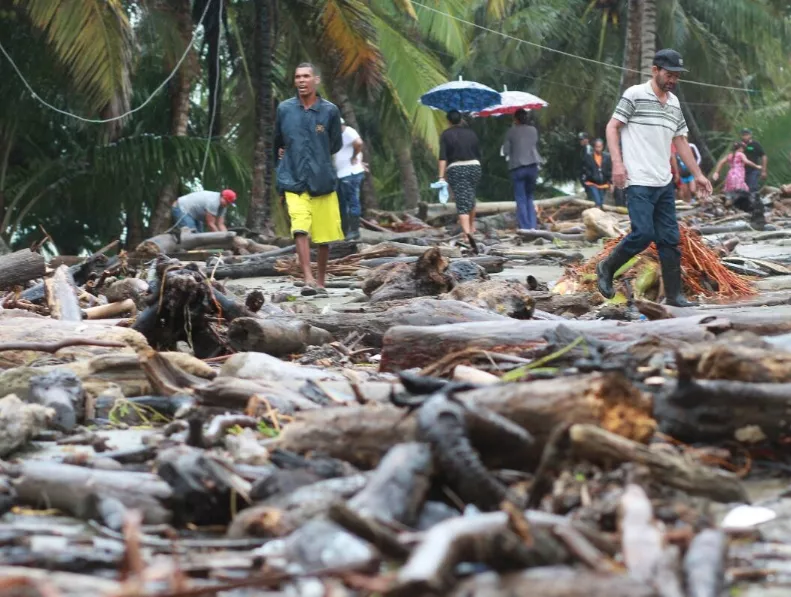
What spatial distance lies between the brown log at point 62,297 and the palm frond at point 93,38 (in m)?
7.76

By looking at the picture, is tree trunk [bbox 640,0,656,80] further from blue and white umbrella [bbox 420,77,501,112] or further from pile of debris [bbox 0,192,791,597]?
pile of debris [bbox 0,192,791,597]

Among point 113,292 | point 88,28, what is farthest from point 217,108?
point 113,292

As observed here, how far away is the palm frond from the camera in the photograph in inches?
607

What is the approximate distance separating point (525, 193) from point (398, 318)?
491 inches

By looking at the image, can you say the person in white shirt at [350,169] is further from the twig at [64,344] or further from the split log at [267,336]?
the twig at [64,344]

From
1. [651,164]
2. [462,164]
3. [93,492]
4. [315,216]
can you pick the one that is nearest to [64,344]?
[93,492]

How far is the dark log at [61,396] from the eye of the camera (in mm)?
4512

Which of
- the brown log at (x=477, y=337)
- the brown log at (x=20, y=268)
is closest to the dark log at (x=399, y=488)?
the brown log at (x=477, y=337)

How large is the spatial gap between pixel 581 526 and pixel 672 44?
113 feet

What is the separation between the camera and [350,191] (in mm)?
15727

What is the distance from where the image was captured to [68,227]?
Answer: 25.2 metres

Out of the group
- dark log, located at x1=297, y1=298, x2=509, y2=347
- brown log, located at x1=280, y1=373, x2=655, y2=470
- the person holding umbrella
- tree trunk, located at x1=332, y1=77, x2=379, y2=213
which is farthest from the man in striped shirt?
tree trunk, located at x1=332, y1=77, x2=379, y2=213

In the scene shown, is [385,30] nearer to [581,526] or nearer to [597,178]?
[597,178]

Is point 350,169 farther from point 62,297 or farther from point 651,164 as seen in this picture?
point 62,297
